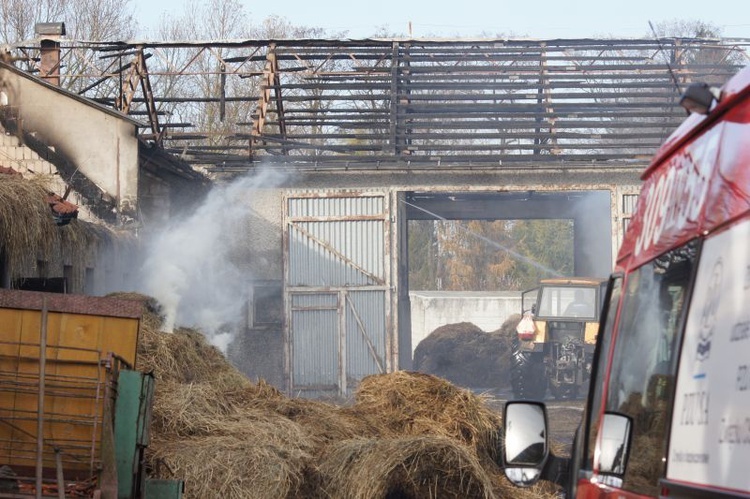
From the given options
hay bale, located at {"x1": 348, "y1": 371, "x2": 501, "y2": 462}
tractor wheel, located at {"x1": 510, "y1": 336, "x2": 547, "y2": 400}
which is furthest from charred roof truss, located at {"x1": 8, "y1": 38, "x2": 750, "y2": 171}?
hay bale, located at {"x1": 348, "y1": 371, "x2": 501, "y2": 462}

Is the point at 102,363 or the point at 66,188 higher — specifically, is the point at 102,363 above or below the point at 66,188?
below

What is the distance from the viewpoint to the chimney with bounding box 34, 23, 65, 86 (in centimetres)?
2397

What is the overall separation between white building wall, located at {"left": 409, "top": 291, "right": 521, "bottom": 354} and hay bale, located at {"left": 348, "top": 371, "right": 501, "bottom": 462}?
3074 cm

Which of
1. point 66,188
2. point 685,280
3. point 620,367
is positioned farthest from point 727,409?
point 66,188

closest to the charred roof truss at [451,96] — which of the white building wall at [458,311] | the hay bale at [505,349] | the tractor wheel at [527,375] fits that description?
the tractor wheel at [527,375]

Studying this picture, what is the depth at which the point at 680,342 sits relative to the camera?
2.75 meters

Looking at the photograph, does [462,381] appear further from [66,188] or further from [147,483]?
[147,483]

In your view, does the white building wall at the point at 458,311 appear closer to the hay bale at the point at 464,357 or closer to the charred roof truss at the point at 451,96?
the hay bale at the point at 464,357

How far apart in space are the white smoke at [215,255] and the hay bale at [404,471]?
476 inches

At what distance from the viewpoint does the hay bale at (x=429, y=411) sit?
11.4 metres

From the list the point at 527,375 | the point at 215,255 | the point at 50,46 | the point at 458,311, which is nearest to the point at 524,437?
the point at 215,255

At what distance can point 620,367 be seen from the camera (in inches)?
136

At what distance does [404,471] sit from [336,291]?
15.0 meters

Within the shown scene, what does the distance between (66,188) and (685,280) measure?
17095 millimetres
